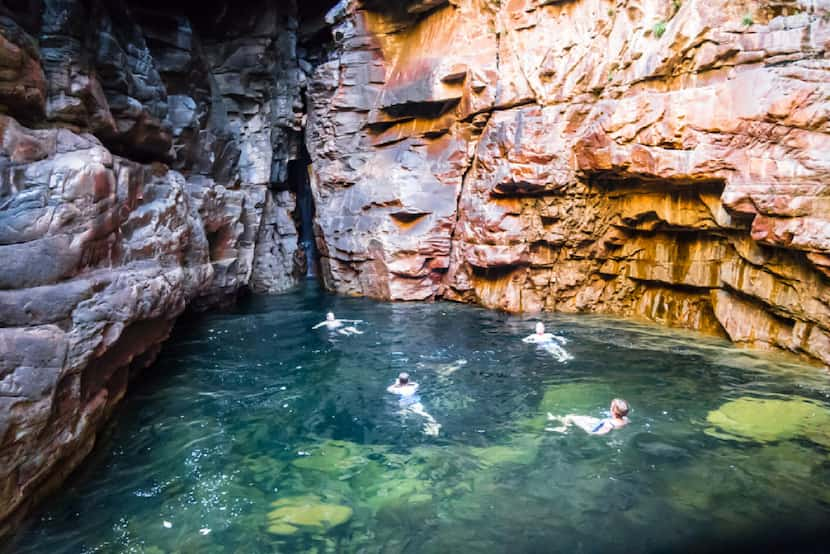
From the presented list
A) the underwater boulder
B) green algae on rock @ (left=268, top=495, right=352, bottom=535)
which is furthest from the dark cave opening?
green algae on rock @ (left=268, top=495, right=352, bottom=535)

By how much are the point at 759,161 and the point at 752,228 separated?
1.36m

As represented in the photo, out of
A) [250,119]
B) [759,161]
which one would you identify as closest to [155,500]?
[759,161]

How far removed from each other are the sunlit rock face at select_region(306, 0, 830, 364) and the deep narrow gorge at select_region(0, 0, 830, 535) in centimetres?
6

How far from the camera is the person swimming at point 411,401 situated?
817 centimetres

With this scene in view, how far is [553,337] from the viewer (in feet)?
41.4

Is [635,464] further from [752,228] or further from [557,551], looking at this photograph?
[752,228]

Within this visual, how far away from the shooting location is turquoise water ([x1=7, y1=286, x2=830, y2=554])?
550 cm

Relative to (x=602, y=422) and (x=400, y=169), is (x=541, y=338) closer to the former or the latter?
(x=602, y=422)

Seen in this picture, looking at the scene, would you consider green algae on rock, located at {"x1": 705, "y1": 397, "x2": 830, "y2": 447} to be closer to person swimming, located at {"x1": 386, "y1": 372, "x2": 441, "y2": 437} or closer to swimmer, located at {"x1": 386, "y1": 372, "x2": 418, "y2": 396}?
person swimming, located at {"x1": 386, "y1": 372, "x2": 441, "y2": 437}

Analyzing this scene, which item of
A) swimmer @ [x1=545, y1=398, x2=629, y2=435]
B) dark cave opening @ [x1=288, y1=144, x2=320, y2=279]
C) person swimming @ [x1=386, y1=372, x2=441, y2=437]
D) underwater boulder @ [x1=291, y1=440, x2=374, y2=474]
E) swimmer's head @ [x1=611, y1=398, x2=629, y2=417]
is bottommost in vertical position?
underwater boulder @ [x1=291, y1=440, x2=374, y2=474]

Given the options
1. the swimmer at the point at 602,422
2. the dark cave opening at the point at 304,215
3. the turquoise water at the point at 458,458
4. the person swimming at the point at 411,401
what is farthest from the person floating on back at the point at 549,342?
the dark cave opening at the point at 304,215

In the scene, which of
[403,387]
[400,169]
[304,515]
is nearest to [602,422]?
[403,387]

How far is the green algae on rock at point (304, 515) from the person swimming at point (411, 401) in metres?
2.30

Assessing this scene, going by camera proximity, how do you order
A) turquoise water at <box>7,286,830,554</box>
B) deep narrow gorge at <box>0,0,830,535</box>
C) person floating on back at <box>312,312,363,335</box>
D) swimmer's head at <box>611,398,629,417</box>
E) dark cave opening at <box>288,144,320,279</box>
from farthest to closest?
dark cave opening at <box>288,144,320,279</box>
person floating on back at <box>312,312,363,335</box>
swimmer's head at <box>611,398,629,417</box>
deep narrow gorge at <box>0,0,830,535</box>
turquoise water at <box>7,286,830,554</box>
